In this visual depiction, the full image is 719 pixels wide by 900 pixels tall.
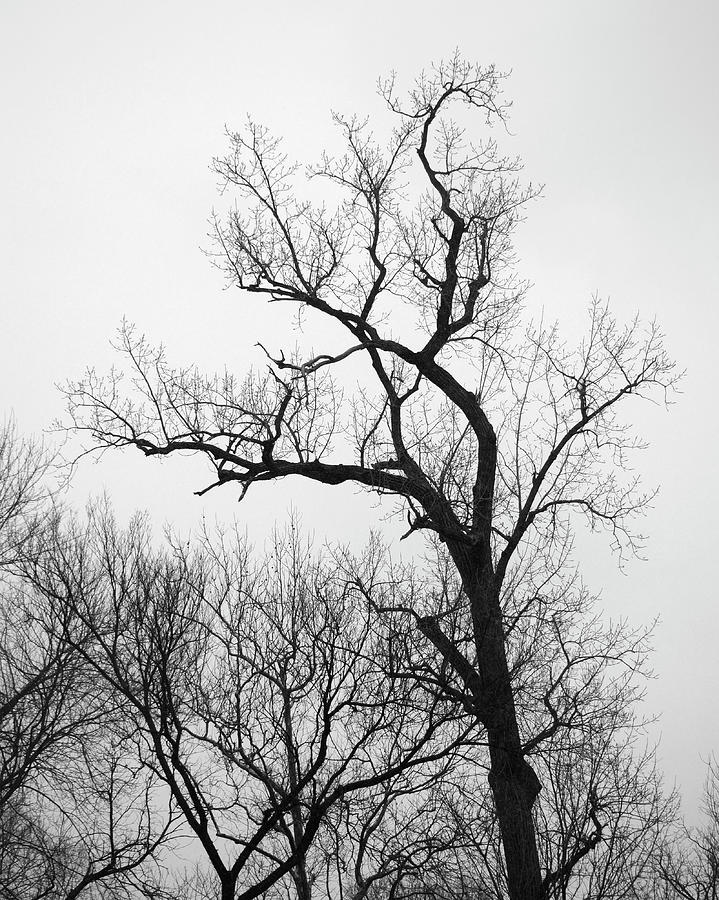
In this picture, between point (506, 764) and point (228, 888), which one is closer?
point (228, 888)

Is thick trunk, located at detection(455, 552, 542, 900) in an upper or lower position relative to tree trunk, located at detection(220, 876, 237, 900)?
upper

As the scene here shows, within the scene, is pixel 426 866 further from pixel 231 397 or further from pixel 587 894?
pixel 231 397

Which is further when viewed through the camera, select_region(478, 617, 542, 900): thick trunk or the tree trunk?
select_region(478, 617, 542, 900): thick trunk

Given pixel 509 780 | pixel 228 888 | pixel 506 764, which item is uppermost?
pixel 506 764

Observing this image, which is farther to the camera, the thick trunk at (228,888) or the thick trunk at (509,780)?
the thick trunk at (509,780)

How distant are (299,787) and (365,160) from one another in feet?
29.1

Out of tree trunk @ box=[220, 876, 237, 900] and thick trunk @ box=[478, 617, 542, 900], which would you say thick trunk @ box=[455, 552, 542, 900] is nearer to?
thick trunk @ box=[478, 617, 542, 900]

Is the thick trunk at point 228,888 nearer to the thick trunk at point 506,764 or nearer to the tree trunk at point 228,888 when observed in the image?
the tree trunk at point 228,888

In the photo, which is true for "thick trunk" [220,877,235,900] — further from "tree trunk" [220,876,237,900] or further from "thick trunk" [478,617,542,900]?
"thick trunk" [478,617,542,900]

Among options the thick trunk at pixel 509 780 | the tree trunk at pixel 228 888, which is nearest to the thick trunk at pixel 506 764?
the thick trunk at pixel 509 780

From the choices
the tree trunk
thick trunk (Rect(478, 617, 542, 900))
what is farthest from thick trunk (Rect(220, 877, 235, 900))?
thick trunk (Rect(478, 617, 542, 900))

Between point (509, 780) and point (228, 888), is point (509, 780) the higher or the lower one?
the higher one

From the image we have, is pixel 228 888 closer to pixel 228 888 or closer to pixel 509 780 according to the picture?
pixel 228 888

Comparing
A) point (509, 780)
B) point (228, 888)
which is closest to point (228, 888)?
point (228, 888)
